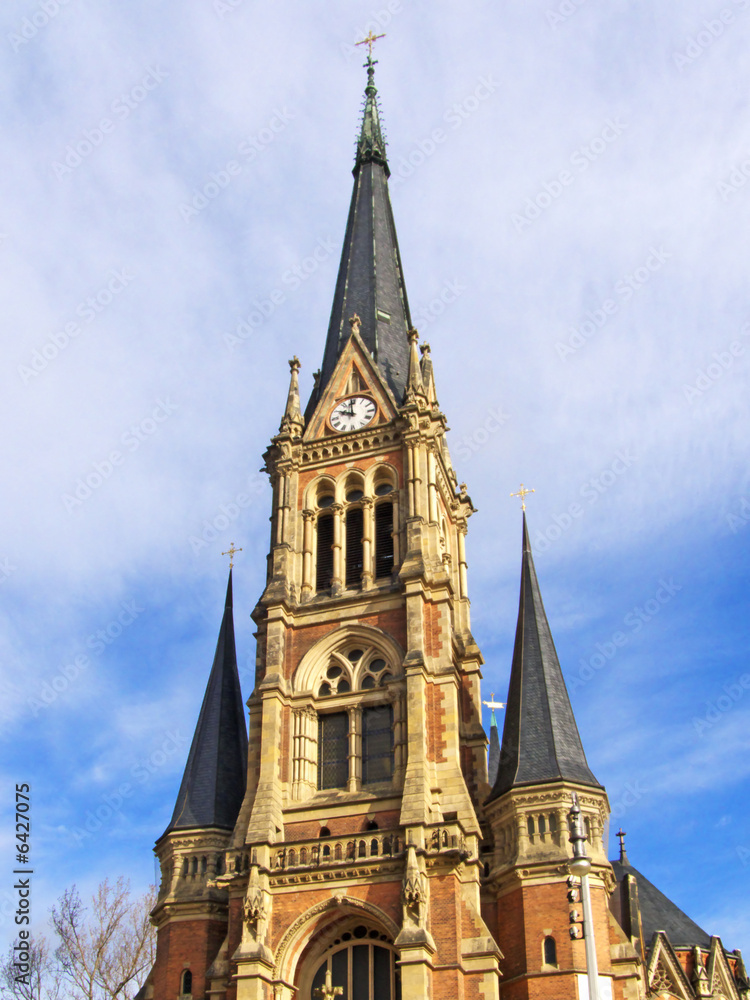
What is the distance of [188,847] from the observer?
3944 centimetres

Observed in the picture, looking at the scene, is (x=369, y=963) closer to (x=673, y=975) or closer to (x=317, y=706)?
(x=317, y=706)

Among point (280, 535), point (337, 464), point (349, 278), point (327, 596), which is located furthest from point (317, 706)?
point (349, 278)

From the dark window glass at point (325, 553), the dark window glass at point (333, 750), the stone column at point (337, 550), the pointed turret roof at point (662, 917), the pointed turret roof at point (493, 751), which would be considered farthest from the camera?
the pointed turret roof at point (493, 751)

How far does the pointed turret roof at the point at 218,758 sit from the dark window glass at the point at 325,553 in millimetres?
5076

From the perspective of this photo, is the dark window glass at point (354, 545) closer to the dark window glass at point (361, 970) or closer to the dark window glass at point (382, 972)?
the dark window glass at point (361, 970)

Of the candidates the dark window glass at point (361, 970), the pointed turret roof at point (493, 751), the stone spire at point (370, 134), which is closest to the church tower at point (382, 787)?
the dark window glass at point (361, 970)

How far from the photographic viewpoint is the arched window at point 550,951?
34.5 m

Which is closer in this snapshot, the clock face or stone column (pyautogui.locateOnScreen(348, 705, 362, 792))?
stone column (pyautogui.locateOnScreen(348, 705, 362, 792))

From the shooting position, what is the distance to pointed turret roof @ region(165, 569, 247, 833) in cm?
4028

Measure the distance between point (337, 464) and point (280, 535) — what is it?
3740mm

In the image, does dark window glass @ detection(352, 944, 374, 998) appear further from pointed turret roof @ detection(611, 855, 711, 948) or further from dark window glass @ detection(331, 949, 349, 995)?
pointed turret roof @ detection(611, 855, 711, 948)

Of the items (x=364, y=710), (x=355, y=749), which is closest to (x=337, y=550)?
(x=364, y=710)

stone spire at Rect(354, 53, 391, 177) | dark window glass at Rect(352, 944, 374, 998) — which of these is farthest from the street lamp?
stone spire at Rect(354, 53, 391, 177)

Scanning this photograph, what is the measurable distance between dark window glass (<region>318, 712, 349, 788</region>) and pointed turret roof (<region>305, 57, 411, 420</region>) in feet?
44.4
